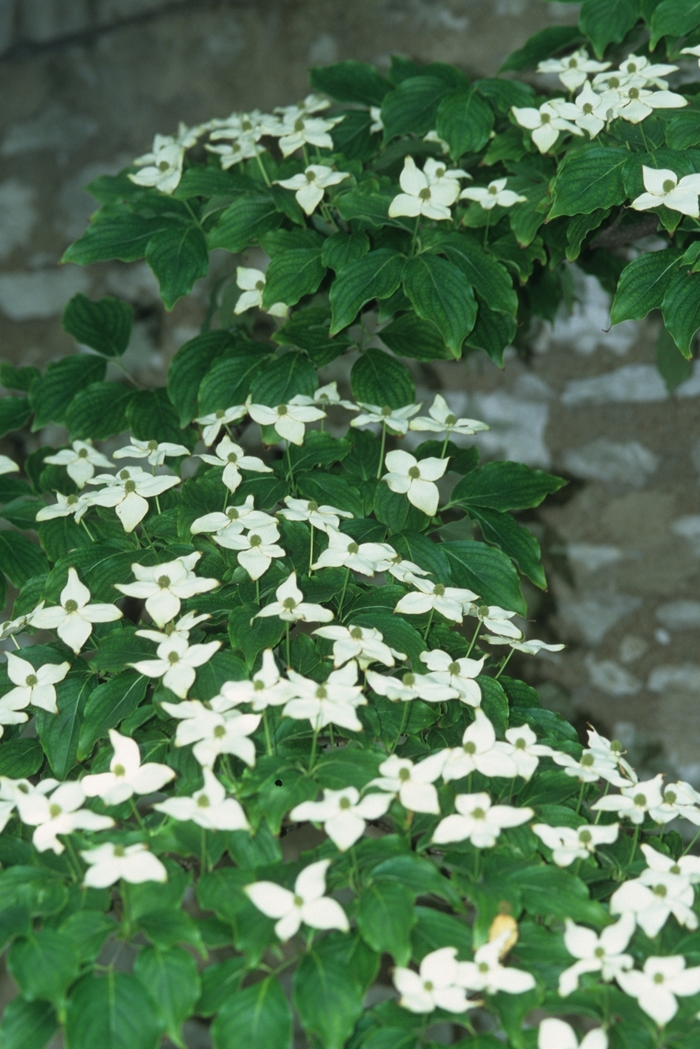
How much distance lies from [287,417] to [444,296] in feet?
0.68

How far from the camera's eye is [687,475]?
181 centimetres

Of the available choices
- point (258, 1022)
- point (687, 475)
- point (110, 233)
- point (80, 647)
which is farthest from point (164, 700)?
point (687, 475)

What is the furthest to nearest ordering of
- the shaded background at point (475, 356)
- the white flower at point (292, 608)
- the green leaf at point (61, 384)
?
the shaded background at point (475, 356) < the green leaf at point (61, 384) < the white flower at point (292, 608)

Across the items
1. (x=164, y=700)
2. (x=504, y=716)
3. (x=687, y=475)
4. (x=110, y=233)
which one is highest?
(x=110, y=233)

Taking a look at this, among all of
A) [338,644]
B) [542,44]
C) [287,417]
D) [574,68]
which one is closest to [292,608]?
[338,644]

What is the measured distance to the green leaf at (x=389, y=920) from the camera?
65cm

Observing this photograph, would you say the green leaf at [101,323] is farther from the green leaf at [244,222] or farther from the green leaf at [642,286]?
the green leaf at [642,286]

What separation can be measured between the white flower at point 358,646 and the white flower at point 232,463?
239 millimetres

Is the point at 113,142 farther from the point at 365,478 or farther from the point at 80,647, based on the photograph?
the point at 80,647

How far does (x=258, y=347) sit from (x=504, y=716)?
556 mm

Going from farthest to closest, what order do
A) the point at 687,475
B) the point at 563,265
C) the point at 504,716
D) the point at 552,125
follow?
the point at 687,475 → the point at 563,265 → the point at 552,125 → the point at 504,716

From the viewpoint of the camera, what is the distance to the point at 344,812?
71 cm

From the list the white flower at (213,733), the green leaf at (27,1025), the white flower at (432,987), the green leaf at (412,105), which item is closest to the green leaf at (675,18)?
the green leaf at (412,105)

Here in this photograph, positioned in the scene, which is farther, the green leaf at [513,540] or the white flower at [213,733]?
the green leaf at [513,540]
